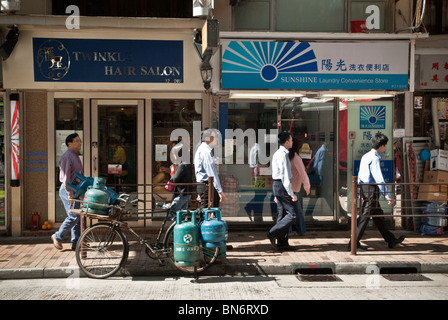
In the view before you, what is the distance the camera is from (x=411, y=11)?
34.0ft

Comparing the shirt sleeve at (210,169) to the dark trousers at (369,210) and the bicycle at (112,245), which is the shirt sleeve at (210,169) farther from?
the dark trousers at (369,210)

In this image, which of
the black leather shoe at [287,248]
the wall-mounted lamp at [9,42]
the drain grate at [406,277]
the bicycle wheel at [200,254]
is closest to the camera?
the bicycle wheel at [200,254]

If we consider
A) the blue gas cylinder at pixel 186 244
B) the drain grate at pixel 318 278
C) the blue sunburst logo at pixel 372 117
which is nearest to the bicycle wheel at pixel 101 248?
the blue gas cylinder at pixel 186 244

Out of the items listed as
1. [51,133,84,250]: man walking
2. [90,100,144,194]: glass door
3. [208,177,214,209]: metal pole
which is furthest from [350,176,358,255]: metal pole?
[51,133,84,250]: man walking

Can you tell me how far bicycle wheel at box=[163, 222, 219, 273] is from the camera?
7.16m

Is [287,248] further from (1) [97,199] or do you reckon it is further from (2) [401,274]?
(1) [97,199]

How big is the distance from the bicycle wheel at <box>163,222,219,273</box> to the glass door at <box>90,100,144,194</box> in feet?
10.00

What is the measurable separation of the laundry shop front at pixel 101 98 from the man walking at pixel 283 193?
215cm

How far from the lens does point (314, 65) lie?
392 inches

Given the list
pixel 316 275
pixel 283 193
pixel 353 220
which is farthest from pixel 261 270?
pixel 353 220

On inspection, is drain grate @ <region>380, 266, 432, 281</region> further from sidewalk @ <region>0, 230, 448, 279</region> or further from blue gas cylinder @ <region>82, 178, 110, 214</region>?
blue gas cylinder @ <region>82, 178, 110, 214</region>

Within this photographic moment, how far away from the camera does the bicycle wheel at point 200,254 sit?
23.5 ft

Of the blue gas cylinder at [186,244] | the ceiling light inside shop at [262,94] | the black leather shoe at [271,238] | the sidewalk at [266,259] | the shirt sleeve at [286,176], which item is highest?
the ceiling light inside shop at [262,94]

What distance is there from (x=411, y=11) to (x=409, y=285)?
5.95m
